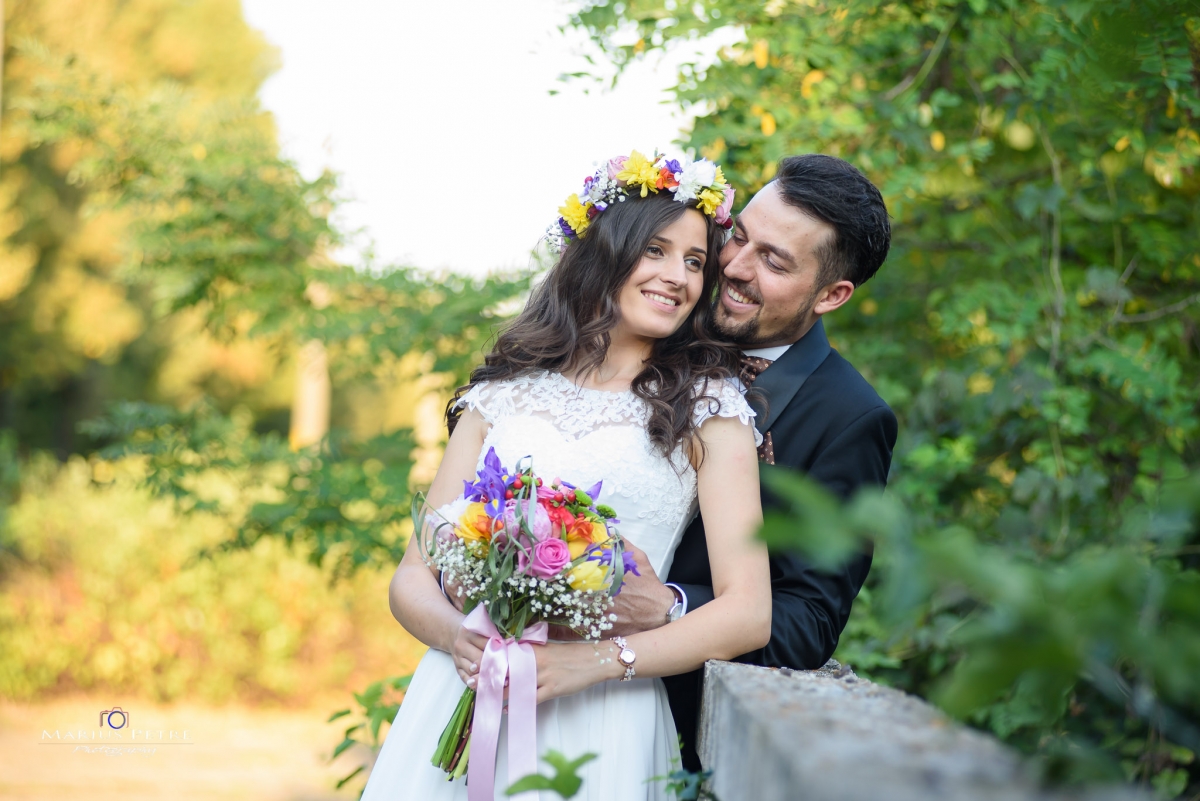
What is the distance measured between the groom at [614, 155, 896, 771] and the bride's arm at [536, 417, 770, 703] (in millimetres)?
96

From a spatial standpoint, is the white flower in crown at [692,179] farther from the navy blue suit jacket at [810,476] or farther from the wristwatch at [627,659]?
the wristwatch at [627,659]

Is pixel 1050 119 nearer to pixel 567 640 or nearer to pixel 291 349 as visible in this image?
pixel 567 640

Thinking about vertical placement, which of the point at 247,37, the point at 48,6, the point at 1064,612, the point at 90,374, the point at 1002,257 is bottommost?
the point at 1064,612

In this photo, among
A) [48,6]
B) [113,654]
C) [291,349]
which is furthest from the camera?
[48,6]

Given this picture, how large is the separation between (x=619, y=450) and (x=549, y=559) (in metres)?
0.65

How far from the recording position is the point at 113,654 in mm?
8117

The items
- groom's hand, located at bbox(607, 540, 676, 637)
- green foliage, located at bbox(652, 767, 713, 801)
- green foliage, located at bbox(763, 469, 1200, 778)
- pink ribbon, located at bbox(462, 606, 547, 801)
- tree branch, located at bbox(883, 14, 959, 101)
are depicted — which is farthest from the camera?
tree branch, located at bbox(883, 14, 959, 101)

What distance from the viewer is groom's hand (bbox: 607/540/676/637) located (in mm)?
2189

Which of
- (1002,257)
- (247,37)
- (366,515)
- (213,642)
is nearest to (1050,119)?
(1002,257)

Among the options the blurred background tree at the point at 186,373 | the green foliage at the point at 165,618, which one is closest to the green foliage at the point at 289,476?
the blurred background tree at the point at 186,373

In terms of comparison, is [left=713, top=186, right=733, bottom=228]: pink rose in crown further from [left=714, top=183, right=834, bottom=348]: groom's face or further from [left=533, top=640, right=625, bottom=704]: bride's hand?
[left=533, top=640, right=625, bottom=704]: bride's hand

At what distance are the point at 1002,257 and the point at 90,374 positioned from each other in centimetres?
1468

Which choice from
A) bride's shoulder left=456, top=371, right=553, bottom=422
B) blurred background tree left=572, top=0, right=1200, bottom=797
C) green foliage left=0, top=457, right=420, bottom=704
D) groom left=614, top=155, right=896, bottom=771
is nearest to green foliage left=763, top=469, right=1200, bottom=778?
groom left=614, top=155, right=896, bottom=771

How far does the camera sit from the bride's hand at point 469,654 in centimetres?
212
